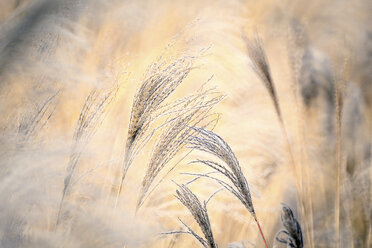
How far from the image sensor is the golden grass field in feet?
6.11

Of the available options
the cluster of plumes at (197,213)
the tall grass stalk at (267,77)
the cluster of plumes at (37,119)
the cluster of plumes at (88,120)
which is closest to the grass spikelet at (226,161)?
the cluster of plumes at (197,213)

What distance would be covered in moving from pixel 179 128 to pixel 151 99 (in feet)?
0.62

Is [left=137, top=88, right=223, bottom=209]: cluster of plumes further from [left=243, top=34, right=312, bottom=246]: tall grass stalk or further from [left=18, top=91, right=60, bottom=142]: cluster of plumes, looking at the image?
[left=18, top=91, right=60, bottom=142]: cluster of plumes

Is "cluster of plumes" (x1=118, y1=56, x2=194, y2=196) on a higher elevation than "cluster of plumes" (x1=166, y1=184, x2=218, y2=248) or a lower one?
higher

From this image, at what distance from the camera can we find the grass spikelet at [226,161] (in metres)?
1.73

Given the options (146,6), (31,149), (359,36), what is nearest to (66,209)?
(31,149)

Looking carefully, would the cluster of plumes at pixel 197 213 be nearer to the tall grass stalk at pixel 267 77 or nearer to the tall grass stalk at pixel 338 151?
the tall grass stalk at pixel 267 77

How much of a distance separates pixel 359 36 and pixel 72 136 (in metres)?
1.41

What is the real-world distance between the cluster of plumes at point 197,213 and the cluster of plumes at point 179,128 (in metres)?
0.15

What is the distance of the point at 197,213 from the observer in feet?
5.79

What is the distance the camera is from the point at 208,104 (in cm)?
199

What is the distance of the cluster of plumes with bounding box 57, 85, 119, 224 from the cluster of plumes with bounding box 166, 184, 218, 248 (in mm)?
512

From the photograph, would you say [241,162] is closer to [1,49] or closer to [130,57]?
[130,57]

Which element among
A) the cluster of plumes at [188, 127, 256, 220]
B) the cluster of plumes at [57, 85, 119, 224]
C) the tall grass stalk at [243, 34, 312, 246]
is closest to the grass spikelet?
the cluster of plumes at [188, 127, 256, 220]
